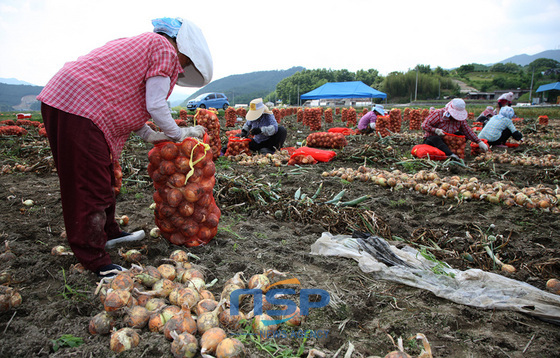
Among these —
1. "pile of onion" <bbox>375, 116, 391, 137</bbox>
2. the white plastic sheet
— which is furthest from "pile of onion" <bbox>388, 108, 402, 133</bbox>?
the white plastic sheet

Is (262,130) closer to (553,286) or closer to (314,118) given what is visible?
(553,286)

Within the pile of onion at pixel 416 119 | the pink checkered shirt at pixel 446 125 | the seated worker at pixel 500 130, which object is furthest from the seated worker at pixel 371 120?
the pile of onion at pixel 416 119

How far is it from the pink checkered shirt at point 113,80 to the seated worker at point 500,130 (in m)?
7.49

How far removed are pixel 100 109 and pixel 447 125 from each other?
6005 millimetres

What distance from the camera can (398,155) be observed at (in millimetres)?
5926

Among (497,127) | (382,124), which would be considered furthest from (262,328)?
(382,124)

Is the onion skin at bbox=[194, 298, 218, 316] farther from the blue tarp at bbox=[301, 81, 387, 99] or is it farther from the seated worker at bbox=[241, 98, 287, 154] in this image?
the blue tarp at bbox=[301, 81, 387, 99]

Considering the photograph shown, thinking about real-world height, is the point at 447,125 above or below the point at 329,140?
above

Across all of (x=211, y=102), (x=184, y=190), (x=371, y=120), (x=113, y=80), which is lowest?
(x=184, y=190)

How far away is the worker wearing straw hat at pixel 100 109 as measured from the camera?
170 cm

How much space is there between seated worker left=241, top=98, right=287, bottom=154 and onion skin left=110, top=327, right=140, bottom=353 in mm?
5105

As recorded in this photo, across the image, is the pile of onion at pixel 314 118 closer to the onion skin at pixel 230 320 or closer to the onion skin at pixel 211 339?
the onion skin at pixel 230 320

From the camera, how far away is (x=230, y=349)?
123cm

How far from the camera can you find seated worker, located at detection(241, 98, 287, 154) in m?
6.28
